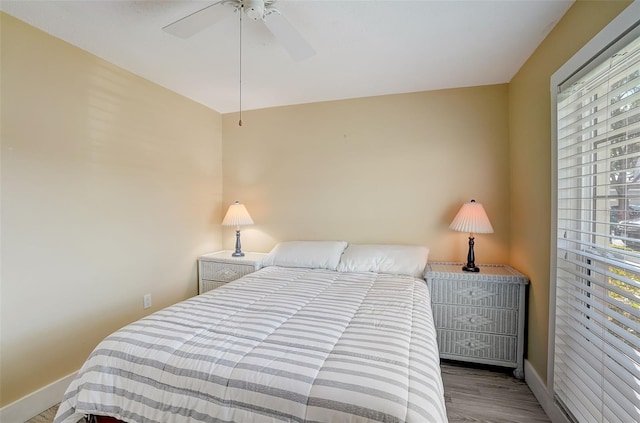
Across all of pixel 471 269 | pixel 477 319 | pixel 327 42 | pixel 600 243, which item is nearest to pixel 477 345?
pixel 477 319

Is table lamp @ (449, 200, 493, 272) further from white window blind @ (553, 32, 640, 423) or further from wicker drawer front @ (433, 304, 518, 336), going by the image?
white window blind @ (553, 32, 640, 423)

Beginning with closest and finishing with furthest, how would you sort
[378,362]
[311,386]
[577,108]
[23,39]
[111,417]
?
[311,386]
[378,362]
[111,417]
[577,108]
[23,39]

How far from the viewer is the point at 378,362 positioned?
1054 millimetres

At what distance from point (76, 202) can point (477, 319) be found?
3.09 meters

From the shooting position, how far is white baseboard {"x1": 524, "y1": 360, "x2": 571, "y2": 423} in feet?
5.30

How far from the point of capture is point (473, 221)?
2316mm

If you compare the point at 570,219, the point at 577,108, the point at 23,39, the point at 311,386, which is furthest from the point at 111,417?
the point at 577,108

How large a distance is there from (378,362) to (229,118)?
316 cm


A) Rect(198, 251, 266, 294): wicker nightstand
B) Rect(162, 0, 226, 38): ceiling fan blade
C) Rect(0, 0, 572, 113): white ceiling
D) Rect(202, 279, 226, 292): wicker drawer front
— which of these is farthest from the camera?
Rect(202, 279, 226, 292): wicker drawer front

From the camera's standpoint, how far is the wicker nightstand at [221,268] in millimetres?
2838

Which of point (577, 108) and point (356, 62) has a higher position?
point (356, 62)

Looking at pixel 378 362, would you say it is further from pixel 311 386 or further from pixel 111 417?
pixel 111 417

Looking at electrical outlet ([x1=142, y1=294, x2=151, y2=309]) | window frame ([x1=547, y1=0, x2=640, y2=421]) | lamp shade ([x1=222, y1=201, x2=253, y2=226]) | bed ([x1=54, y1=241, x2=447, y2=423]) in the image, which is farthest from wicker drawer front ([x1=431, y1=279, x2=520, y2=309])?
electrical outlet ([x1=142, y1=294, x2=151, y2=309])

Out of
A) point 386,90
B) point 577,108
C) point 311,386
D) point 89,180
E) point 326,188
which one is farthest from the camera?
point 326,188
